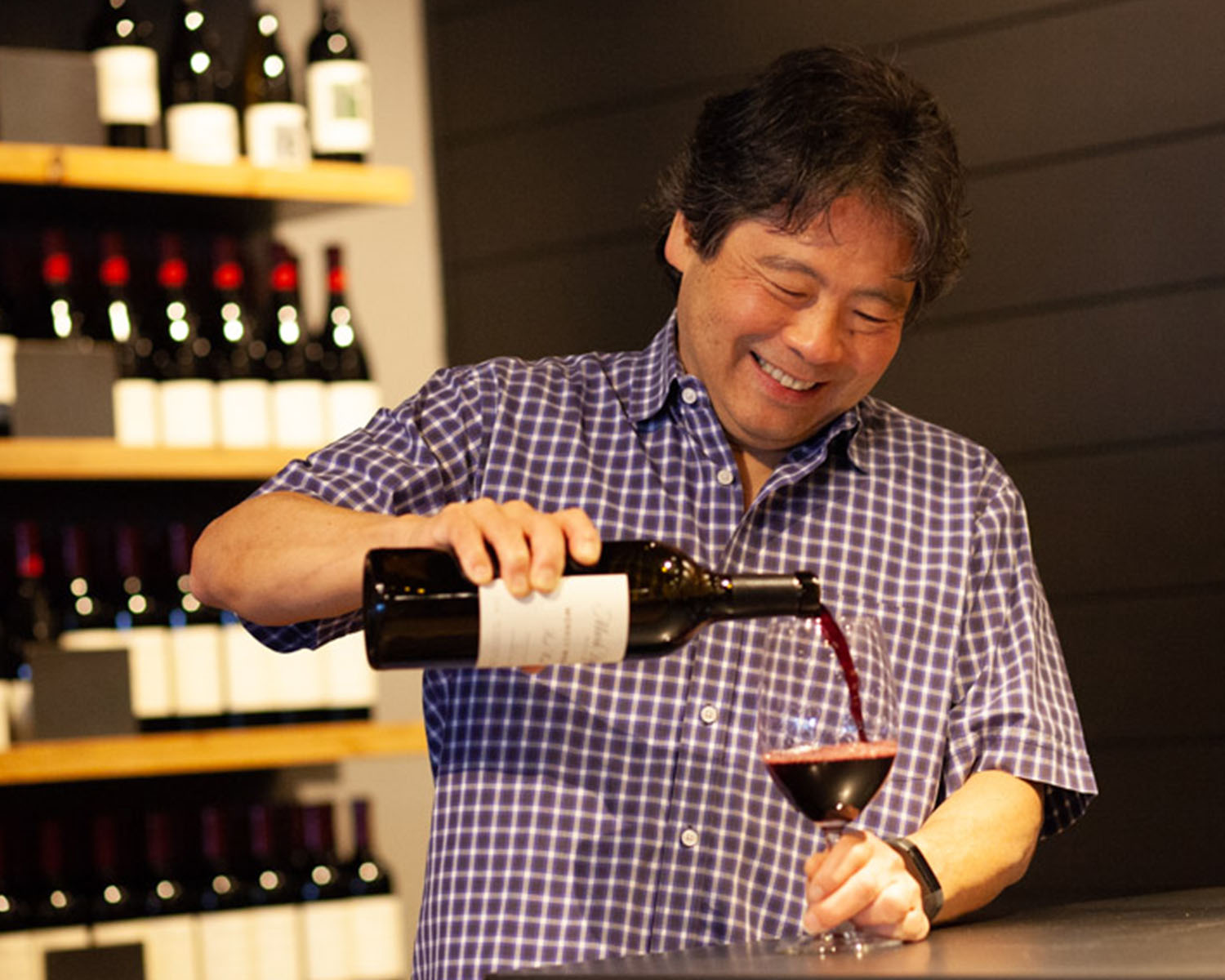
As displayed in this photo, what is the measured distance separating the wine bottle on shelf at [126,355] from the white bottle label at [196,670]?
30 cm

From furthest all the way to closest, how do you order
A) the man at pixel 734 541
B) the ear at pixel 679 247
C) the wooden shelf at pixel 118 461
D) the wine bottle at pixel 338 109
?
the wine bottle at pixel 338 109
the wooden shelf at pixel 118 461
the ear at pixel 679 247
the man at pixel 734 541

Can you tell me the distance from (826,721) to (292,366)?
1.99 metres

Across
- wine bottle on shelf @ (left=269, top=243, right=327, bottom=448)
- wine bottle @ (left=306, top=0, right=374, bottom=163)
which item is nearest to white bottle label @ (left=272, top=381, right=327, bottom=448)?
wine bottle on shelf @ (left=269, top=243, right=327, bottom=448)

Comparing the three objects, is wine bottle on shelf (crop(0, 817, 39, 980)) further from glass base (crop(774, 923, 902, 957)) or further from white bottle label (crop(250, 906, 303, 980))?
glass base (crop(774, 923, 902, 957))

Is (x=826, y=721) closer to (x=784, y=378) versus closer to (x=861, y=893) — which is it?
(x=861, y=893)

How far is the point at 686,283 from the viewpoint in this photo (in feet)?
5.92

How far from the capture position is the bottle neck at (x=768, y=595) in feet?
4.49

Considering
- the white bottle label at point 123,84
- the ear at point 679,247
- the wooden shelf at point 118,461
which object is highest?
the white bottle label at point 123,84

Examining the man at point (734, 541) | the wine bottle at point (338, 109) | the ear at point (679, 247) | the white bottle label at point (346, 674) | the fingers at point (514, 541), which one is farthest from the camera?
the wine bottle at point (338, 109)

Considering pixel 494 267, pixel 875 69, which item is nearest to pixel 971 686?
pixel 875 69

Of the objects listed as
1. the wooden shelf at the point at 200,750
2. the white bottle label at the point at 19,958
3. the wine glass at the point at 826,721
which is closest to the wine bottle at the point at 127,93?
the wooden shelf at the point at 200,750

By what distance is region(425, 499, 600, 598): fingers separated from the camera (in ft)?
4.07

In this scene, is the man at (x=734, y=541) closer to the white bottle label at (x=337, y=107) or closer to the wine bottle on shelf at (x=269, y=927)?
the wine bottle on shelf at (x=269, y=927)

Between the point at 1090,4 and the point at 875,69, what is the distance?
98cm
